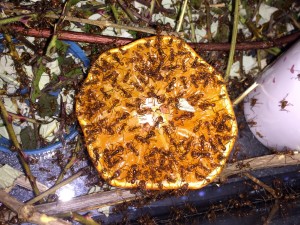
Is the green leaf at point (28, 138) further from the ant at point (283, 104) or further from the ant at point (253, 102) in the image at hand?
the ant at point (283, 104)

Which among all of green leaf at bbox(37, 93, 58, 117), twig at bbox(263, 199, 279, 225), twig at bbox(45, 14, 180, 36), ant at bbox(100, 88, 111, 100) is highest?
twig at bbox(45, 14, 180, 36)

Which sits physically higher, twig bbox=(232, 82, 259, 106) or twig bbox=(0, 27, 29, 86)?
twig bbox=(0, 27, 29, 86)

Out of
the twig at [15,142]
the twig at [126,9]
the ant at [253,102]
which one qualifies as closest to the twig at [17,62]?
the twig at [15,142]

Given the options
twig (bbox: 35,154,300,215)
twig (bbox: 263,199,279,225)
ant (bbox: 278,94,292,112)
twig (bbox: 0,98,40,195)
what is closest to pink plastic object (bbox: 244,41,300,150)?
ant (bbox: 278,94,292,112)

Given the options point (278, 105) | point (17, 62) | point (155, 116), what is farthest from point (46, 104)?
point (278, 105)

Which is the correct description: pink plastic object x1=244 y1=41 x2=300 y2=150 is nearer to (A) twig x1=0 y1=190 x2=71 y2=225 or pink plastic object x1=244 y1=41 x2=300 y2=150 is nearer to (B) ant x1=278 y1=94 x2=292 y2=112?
(B) ant x1=278 y1=94 x2=292 y2=112

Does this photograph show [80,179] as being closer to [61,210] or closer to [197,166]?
[61,210]
